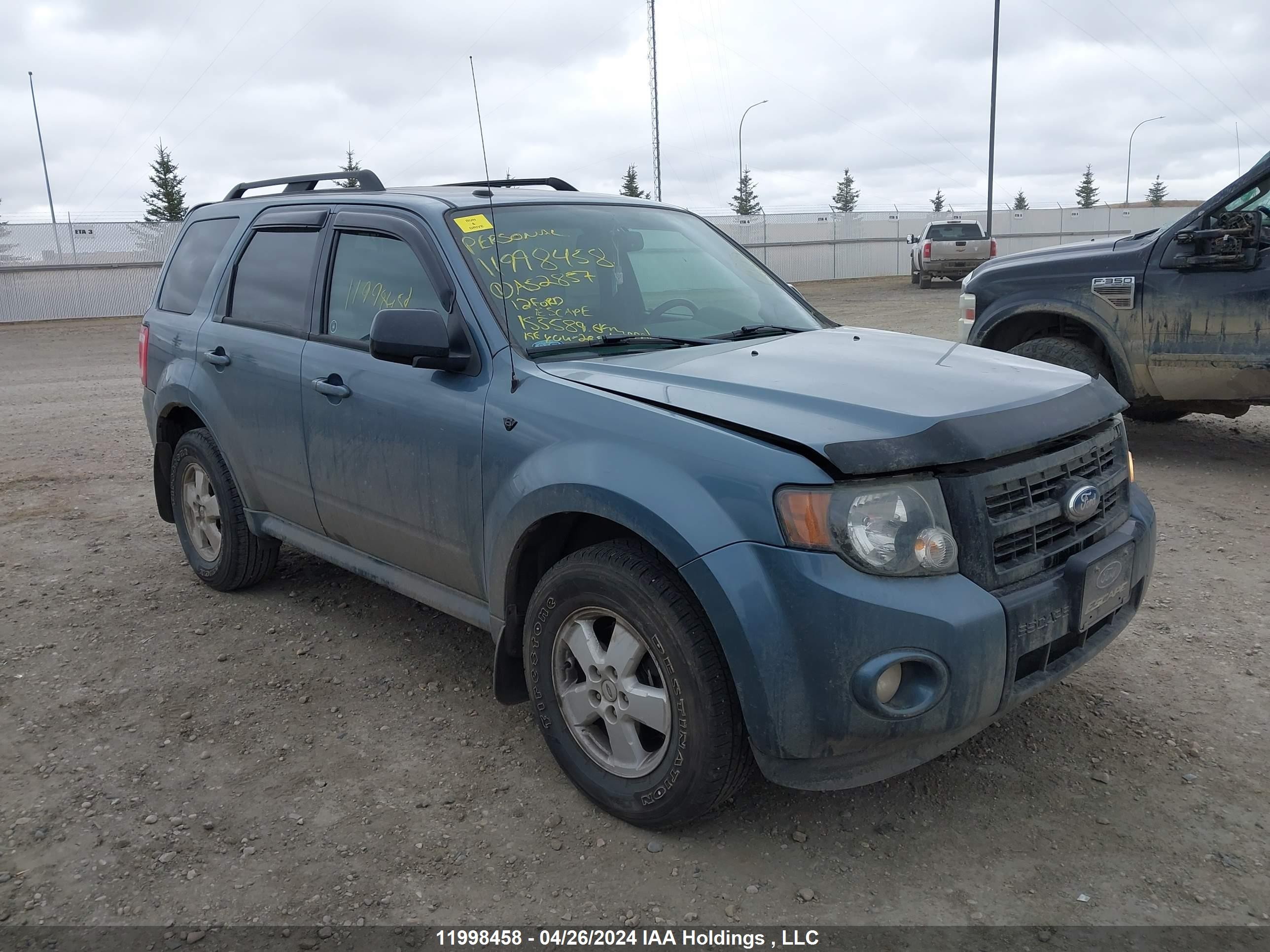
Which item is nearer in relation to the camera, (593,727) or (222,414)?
(593,727)

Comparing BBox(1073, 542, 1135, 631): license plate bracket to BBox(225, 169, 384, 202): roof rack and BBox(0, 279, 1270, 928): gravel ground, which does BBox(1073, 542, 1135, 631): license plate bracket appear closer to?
BBox(0, 279, 1270, 928): gravel ground

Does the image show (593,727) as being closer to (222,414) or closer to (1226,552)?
(222,414)

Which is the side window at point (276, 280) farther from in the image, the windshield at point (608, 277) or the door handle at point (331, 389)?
the windshield at point (608, 277)

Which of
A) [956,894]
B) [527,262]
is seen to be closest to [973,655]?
[956,894]

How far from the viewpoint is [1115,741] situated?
3.40 meters

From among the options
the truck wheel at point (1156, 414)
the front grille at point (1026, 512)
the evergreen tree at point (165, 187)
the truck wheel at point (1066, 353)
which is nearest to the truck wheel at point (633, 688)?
the front grille at point (1026, 512)

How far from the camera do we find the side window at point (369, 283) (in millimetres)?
3682

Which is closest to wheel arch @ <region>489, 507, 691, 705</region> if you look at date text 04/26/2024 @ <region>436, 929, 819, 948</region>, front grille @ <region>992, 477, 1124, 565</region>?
date text 04/26/2024 @ <region>436, 929, 819, 948</region>

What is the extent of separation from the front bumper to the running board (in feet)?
3.73

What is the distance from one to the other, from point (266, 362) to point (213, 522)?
109 centimetres

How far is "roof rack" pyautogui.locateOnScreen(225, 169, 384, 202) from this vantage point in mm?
4555

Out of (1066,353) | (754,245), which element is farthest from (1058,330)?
(754,245)

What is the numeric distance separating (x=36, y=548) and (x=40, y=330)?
20.8 metres

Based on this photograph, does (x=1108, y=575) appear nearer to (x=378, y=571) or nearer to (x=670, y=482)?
(x=670, y=482)
